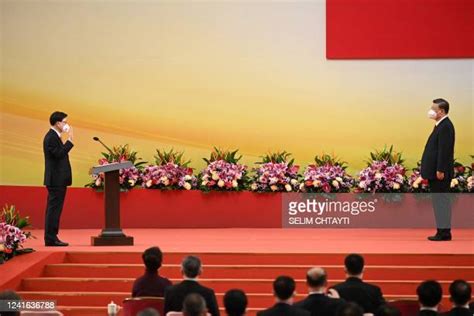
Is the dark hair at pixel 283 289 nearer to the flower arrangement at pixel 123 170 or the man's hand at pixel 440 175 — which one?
the man's hand at pixel 440 175

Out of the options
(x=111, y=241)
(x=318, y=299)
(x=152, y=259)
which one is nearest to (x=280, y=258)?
(x=111, y=241)

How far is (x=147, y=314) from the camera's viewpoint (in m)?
5.45

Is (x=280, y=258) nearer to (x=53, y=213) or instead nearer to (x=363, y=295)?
(x=53, y=213)

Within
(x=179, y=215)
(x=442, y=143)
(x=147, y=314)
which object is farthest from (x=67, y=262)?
(x=147, y=314)

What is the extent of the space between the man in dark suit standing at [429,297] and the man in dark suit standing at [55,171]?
18.4 feet

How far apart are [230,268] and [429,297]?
3727 millimetres

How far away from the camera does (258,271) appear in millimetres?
9945

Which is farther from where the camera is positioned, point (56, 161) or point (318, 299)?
point (56, 161)

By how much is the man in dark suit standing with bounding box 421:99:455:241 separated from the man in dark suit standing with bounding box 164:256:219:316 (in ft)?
16.6

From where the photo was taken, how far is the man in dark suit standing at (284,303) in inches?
249

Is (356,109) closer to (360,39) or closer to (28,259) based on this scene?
(360,39)

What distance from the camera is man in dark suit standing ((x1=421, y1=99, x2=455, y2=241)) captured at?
37.6 feet

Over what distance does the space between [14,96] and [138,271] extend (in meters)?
5.22

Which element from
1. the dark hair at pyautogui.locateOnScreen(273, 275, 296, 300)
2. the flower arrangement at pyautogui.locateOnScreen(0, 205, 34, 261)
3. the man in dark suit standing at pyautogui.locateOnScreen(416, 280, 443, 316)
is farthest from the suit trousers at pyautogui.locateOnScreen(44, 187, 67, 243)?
the man in dark suit standing at pyautogui.locateOnScreen(416, 280, 443, 316)
